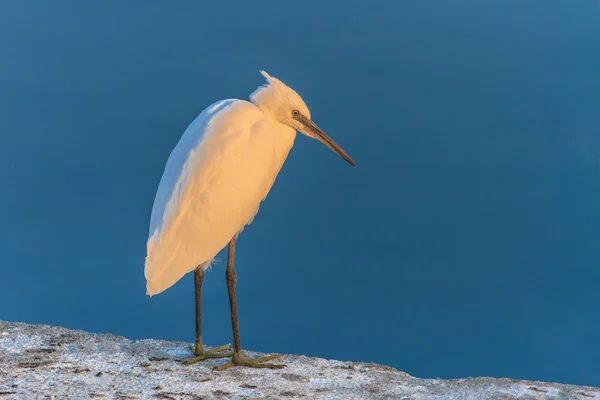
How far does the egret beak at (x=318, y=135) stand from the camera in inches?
225

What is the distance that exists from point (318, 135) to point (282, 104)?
41 cm

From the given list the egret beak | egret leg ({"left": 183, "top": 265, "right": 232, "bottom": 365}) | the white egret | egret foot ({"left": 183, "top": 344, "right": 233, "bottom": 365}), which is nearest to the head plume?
the white egret

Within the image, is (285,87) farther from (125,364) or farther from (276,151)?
(125,364)

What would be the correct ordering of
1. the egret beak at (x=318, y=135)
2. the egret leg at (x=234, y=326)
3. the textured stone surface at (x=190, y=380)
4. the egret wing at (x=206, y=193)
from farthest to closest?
1. the egret beak at (x=318, y=135)
2. the egret leg at (x=234, y=326)
3. the egret wing at (x=206, y=193)
4. the textured stone surface at (x=190, y=380)

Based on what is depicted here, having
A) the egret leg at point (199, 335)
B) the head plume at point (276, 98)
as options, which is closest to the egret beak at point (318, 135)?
the head plume at point (276, 98)

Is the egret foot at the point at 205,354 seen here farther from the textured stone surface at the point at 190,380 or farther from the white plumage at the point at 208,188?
the white plumage at the point at 208,188

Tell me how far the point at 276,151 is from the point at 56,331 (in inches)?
97.5

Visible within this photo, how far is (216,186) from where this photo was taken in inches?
209

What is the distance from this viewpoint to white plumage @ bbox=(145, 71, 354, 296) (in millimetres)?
5246

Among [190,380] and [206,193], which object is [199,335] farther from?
[206,193]

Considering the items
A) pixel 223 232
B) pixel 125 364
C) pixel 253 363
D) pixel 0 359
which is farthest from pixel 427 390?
pixel 0 359

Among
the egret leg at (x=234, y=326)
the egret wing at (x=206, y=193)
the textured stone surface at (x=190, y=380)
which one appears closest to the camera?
the textured stone surface at (x=190, y=380)

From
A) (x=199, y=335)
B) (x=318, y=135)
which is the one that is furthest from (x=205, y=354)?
(x=318, y=135)

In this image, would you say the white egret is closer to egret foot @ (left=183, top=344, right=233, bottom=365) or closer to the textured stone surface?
egret foot @ (left=183, top=344, right=233, bottom=365)
